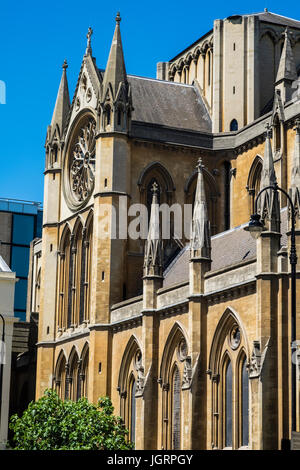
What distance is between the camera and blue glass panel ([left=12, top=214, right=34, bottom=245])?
11112 cm

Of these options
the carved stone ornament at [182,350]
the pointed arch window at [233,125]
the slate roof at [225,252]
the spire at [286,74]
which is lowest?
the carved stone ornament at [182,350]

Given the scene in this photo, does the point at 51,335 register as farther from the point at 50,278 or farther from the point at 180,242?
the point at 180,242

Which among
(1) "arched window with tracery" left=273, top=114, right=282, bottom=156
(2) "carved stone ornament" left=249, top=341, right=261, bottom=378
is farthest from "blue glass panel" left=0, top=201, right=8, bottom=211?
(2) "carved stone ornament" left=249, top=341, right=261, bottom=378

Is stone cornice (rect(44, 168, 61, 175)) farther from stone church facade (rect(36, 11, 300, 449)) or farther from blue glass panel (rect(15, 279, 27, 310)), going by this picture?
blue glass panel (rect(15, 279, 27, 310))

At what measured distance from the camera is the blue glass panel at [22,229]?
11112 centimetres

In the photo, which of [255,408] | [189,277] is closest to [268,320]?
[255,408]

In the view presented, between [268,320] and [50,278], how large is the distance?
3036cm

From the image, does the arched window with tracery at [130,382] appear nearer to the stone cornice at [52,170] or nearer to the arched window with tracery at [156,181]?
the arched window with tracery at [156,181]

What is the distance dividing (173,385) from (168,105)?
889 inches

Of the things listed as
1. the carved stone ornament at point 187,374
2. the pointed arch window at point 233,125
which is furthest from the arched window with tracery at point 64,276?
the carved stone ornament at point 187,374

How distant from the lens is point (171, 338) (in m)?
56.7

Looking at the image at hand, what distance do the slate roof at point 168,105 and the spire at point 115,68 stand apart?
304cm

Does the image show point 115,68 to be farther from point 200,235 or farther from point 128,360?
point 128,360
